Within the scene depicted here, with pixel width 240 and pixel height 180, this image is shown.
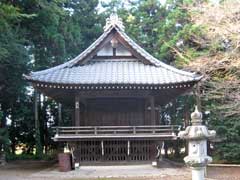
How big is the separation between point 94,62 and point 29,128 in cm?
1047

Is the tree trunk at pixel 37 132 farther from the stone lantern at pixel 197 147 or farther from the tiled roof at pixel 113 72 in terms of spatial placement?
the stone lantern at pixel 197 147

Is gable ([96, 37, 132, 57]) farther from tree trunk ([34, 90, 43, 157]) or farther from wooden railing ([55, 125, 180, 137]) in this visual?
tree trunk ([34, 90, 43, 157])

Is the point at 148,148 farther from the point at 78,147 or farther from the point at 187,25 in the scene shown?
the point at 187,25

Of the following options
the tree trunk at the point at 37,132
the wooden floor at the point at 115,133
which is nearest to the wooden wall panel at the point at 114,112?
the wooden floor at the point at 115,133

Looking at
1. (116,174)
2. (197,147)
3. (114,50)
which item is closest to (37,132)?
(114,50)

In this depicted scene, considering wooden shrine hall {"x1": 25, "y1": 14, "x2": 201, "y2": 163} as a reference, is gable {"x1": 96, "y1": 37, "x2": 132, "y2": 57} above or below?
above

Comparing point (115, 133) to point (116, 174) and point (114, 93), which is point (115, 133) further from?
point (116, 174)

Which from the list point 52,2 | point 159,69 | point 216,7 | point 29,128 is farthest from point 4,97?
point 216,7

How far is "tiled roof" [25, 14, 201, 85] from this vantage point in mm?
16094

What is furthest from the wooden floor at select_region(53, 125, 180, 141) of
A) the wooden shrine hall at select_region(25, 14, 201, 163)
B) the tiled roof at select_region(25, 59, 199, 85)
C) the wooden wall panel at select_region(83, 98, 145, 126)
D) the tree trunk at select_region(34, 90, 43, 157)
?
the tree trunk at select_region(34, 90, 43, 157)

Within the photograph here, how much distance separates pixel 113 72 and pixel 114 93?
952 mm

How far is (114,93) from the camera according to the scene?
16828 millimetres

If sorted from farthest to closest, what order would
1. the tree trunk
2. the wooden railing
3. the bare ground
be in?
the tree trunk
the wooden railing
the bare ground

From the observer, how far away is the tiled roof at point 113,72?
16094 mm
